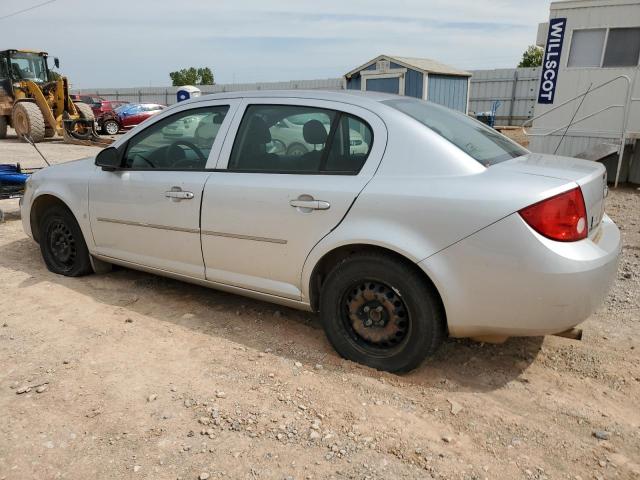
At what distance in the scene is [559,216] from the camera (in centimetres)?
253

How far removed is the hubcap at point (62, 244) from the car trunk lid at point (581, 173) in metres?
3.70

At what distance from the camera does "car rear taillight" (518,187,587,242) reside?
2.50 meters

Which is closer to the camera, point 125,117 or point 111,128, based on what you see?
point 111,128

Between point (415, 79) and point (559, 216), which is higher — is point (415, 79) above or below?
above

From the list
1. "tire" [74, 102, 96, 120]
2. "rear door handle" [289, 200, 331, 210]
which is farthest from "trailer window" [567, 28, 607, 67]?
"tire" [74, 102, 96, 120]

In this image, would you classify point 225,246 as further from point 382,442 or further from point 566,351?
point 566,351

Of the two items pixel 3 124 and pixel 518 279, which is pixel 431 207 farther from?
pixel 3 124

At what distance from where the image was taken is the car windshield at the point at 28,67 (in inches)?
728

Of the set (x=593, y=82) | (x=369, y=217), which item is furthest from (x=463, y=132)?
(x=593, y=82)

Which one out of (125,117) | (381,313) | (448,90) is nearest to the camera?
(381,313)

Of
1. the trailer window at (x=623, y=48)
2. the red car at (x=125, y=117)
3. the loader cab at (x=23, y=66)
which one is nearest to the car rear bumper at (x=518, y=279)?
the trailer window at (x=623, y=48)

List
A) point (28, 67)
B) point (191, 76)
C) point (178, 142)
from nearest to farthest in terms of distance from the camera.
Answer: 1. point (178, 142)
2. point (28, 67)
3. point (191, 76)

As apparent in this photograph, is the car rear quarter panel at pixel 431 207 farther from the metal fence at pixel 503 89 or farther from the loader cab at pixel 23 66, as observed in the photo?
the metal fence at pixel 503 89

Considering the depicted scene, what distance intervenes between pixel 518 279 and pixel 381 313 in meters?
0.79
